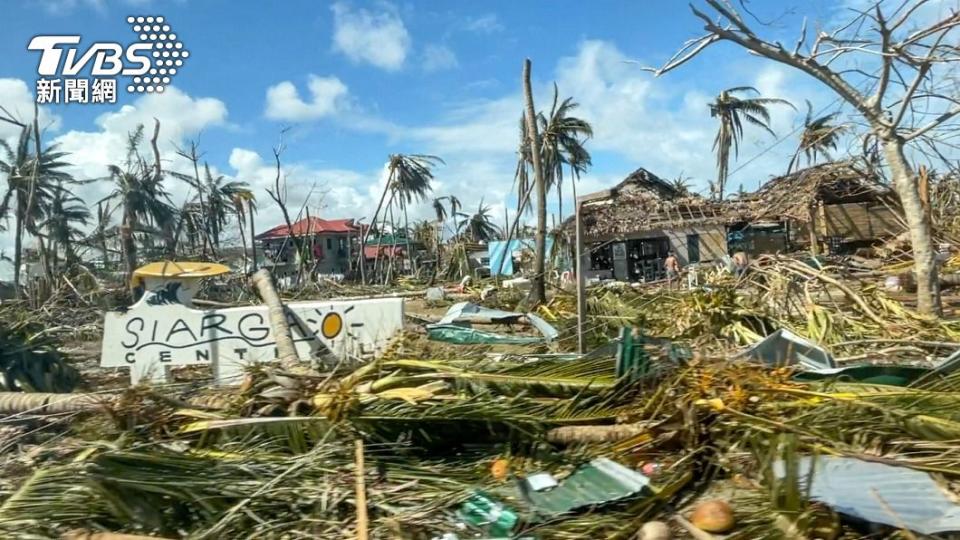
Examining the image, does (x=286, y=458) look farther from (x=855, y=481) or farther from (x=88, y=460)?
(x=855, y=481)

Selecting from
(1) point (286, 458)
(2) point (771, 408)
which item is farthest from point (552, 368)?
(1) point (286, 458)

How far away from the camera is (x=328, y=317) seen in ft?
20.9

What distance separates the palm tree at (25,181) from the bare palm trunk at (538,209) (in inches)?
793

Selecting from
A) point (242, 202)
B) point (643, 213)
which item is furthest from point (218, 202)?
point (643, 213)

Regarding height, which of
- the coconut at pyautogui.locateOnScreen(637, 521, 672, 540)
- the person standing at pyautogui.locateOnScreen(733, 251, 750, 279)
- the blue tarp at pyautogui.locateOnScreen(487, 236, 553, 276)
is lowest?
the coconut at pyautogui.locateOnScreen(637, 521, 672, 540)

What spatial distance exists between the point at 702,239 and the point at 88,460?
75.6ft

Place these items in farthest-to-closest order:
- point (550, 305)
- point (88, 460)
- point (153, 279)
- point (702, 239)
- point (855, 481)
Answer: point (702, 239) < point (550, 305) < point (153, 279) < point (88, 460) < point (855, 481)

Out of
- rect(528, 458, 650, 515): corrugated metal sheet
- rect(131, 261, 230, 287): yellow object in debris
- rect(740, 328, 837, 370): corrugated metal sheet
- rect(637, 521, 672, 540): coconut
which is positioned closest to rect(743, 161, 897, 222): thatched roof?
rect(740, 328, 837, 370): corrugated metal sheet

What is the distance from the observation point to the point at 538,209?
14586 mm

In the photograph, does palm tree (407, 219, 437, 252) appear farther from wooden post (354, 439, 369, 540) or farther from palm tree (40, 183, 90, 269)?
wooden post (354, 439, 369, 540)

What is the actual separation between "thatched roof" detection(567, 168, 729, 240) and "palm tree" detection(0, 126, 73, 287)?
20680 millimetres

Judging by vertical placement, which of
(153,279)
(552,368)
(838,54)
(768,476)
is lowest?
(768,476)

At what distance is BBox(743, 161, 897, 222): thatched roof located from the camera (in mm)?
18969

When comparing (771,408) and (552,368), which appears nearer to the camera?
(771,408)
